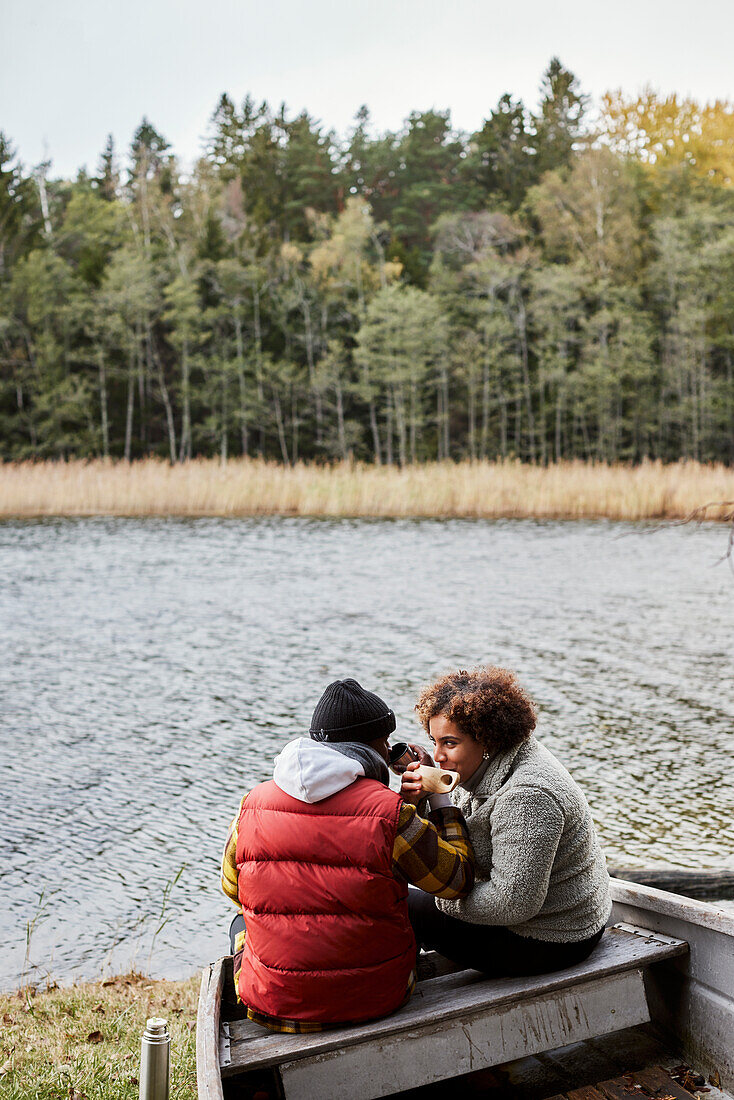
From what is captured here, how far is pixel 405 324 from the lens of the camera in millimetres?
37938

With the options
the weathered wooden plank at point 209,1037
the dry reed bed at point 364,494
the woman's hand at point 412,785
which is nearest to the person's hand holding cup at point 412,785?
the woman's hand at point 412,785

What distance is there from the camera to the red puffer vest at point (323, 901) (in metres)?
2.18

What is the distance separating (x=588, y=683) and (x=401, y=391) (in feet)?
102

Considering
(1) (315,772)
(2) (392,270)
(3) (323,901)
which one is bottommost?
(3) (323,901)

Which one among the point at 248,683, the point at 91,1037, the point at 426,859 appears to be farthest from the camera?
the point at 248,683

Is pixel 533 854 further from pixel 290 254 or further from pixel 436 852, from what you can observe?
pixel 290 254

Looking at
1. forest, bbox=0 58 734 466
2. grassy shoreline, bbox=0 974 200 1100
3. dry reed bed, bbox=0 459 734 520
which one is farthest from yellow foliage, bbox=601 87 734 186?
grassy shoreline, bbox=0 974 200 1100

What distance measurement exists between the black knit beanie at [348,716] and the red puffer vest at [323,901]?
0.12 meters

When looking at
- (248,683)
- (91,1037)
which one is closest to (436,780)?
(91,1037)

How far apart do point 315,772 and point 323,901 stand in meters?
0.28

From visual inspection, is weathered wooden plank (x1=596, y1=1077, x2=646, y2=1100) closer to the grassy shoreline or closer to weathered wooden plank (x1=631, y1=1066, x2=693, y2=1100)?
weathered wooden plank (x1=631, y1=1066, x2=693, y2=1100)

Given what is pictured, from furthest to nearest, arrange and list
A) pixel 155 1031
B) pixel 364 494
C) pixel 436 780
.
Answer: pixel 364 494 → pixel 436 780 → pixel 155 1031

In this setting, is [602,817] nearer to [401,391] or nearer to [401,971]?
[401,971]

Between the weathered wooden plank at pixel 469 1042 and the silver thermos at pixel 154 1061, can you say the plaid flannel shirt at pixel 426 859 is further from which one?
the silver thermos at pixel 154 1061
